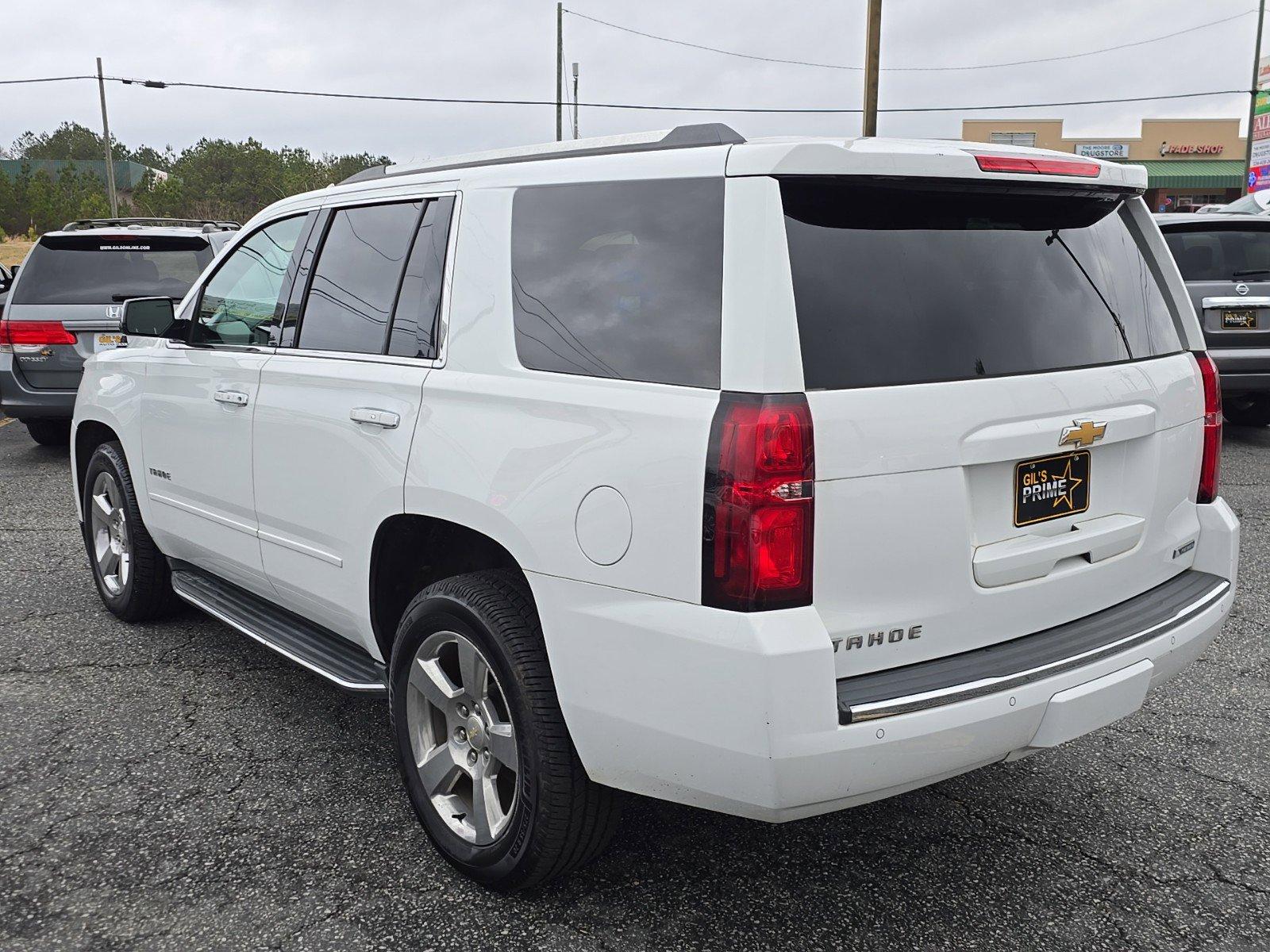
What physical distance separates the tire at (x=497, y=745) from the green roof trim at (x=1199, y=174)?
63.5 meters

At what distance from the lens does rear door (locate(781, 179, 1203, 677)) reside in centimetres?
236

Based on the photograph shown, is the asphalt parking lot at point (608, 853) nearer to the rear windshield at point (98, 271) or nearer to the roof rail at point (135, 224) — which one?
the rear windshield at point (98, 271)

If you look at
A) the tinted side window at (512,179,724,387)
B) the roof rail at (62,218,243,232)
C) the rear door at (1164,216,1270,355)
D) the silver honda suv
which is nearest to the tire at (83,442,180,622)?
the tinted side window at (512,179,724,387)

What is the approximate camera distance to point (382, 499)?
3.15m

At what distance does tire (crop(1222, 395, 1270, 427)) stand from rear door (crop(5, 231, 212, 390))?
9.31 metres

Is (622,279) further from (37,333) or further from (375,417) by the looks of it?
(37,333)

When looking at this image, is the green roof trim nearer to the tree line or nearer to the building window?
the building window

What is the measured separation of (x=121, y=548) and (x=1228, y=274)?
8602mm

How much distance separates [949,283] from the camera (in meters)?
2.59

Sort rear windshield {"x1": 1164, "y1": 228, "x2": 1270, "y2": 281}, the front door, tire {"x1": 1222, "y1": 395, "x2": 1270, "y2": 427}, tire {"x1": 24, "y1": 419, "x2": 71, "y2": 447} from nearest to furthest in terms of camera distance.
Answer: the front door < rear windshield {"x1": 1164, "y1": 228, "x2": 1270, "y2": 281} < tire {"x1": 24, "y1": 419, "x2": 71, "y2": 447} < tire {"x1": 1222, "y1": 395, "x2": 1270, "y2": 427}

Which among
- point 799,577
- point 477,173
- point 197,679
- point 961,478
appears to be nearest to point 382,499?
point 477,173

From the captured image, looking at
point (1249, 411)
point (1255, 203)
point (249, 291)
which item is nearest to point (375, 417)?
point (249, 291)

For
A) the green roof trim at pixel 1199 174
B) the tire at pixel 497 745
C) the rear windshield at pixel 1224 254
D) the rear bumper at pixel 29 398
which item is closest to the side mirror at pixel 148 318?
the tire at pixel 497 745

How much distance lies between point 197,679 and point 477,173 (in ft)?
8.34
